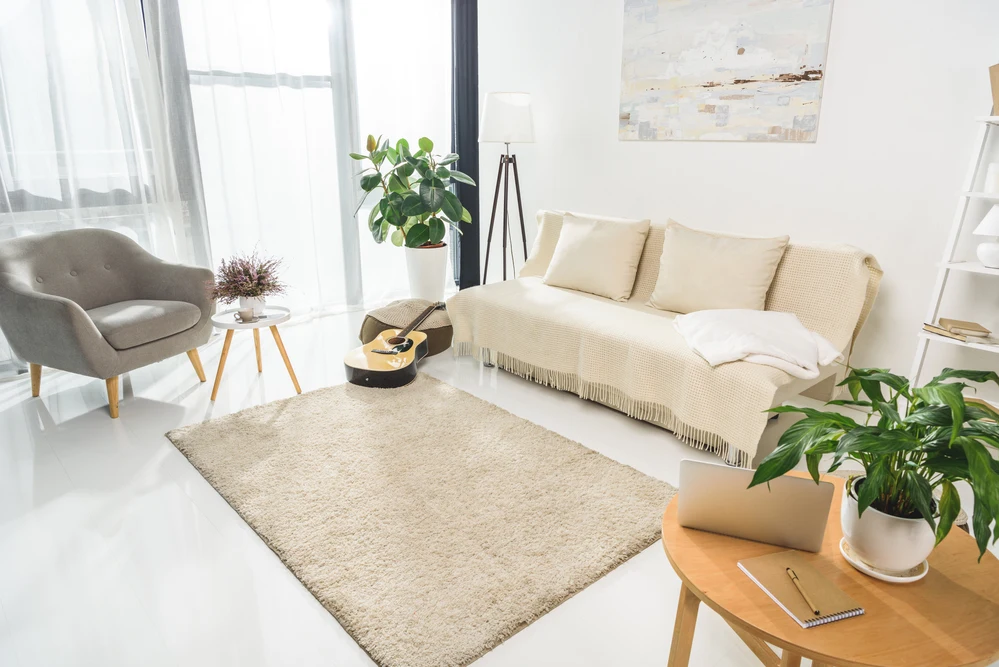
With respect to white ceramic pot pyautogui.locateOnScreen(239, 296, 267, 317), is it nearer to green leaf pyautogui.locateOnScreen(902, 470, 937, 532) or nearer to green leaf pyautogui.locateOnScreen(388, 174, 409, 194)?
green leaf pyautogui.locateOnScreen(388, 174, 409, 194)

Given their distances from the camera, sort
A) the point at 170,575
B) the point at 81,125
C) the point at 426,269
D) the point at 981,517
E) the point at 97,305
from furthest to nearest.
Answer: the point at 426,269 → the point at 81,125 → the point at 97,305 → the point at 170,575 → the point at 981,517

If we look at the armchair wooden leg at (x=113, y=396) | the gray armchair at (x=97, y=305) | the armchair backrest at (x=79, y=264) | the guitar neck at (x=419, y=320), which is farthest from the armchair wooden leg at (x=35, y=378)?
the guitar neck at (x=419, y=320)

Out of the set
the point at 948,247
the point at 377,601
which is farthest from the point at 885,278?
the point at 377,601

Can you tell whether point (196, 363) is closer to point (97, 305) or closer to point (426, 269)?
point (97, 305)

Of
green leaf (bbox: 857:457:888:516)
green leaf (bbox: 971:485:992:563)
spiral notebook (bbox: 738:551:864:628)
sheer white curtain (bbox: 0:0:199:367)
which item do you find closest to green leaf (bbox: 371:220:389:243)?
sheer white curtain (bbox: 0:0:199:367)

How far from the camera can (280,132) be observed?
3.90 m

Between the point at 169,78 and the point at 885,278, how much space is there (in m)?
Answer: 3.77

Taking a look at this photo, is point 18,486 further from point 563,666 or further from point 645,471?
point 645,471

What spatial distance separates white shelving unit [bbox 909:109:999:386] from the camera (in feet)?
7.59

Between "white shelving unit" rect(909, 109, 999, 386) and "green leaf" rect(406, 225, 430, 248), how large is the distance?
109 inches

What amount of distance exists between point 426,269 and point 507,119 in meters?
1.11

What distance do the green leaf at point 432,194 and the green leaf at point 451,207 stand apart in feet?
0.11

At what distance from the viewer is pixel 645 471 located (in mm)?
2348

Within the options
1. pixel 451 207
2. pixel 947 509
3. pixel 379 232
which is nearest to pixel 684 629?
pixel 947 509
